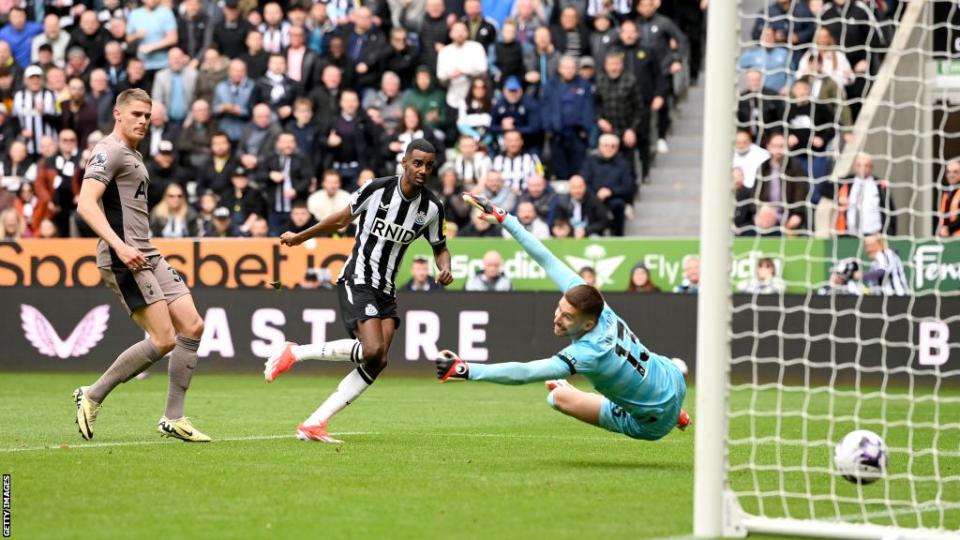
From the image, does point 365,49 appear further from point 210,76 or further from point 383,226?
point 383,226

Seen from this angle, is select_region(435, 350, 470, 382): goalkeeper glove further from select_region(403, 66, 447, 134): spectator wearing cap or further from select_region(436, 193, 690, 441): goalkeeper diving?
select_region(403, 66, 447, 134): spectator wearing cap

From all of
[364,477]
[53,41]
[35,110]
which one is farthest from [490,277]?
[364,477]

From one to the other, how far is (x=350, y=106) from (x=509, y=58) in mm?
2545

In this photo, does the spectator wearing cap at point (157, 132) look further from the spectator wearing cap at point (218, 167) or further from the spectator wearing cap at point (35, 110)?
the spectator wearing cap at point (35, 110)

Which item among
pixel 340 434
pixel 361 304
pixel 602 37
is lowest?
pixel 340 434

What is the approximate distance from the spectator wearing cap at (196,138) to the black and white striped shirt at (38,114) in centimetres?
225

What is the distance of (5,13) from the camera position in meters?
25.9

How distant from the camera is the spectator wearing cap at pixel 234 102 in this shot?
2333cm

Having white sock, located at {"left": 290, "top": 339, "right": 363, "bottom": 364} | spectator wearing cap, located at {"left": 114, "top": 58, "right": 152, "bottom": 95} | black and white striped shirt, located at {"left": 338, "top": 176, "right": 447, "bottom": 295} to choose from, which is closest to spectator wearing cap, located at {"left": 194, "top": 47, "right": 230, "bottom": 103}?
spectator wearing cap, located at {"left": 114, "top": 58, "right": 152, "bottom": 95}

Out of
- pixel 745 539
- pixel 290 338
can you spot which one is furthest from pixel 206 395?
pixel 745 539

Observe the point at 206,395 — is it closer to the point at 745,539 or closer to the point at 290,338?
the point at 290,338

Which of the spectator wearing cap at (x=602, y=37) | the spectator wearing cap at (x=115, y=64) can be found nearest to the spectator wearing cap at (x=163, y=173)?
the spectator wearing cap at (x=115, y=64)

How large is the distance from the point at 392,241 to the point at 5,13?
16776mm

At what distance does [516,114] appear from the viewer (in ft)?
73.3
